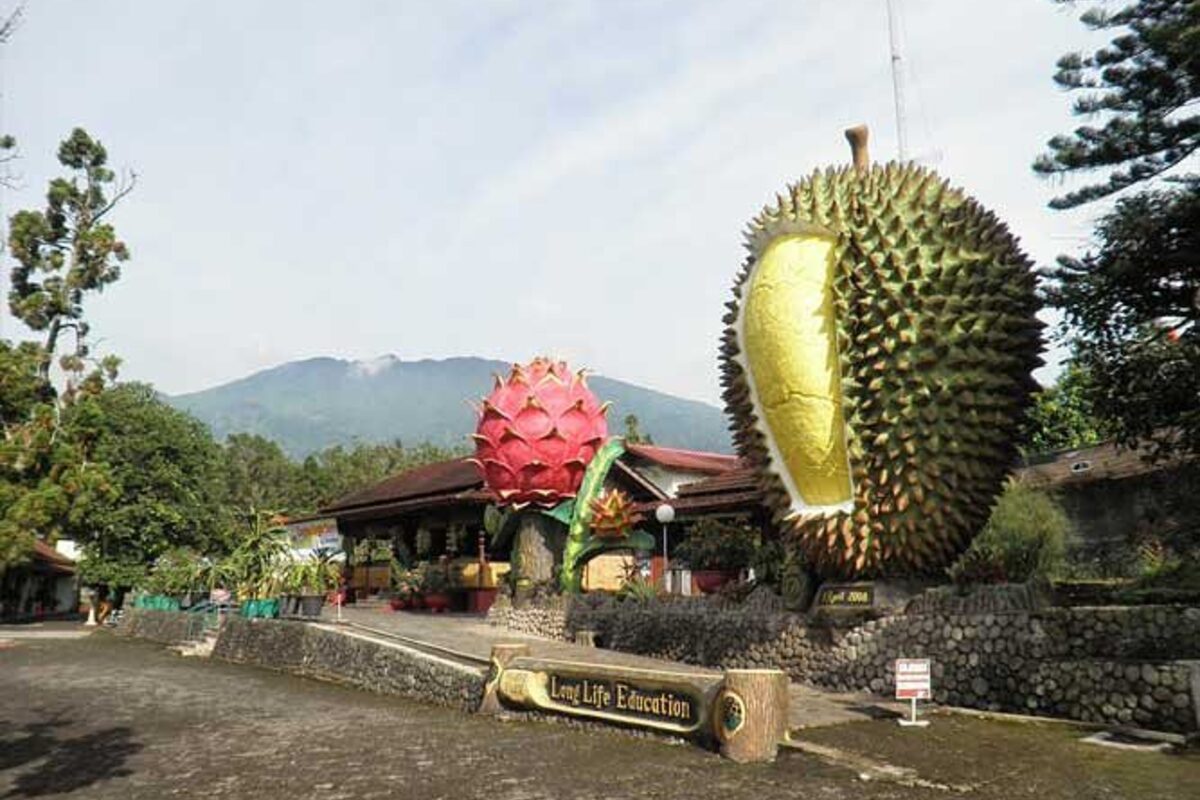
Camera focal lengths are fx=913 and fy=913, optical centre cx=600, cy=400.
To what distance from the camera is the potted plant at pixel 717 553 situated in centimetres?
1772

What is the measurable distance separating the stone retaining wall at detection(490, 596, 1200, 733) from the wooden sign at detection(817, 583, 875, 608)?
33cm

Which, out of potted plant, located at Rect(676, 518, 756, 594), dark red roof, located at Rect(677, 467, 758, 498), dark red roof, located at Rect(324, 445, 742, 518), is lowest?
potted plant, located at Rect(676, 518, 756, 594)

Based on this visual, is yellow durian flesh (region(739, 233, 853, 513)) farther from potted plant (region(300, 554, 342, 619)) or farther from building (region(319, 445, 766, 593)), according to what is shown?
potted plant (region(300, 554, 342, 619))

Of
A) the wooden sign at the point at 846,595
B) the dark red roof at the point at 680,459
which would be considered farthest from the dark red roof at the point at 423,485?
the wooden sign at the point at 846,595

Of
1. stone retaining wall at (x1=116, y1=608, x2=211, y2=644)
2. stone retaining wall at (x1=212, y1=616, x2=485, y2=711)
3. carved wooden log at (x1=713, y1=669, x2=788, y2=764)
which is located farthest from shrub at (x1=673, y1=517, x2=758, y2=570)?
stone retaining wall at (x1=116, y1=608, x2=211, y2=644)

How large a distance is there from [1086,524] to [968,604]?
1615 centimetres

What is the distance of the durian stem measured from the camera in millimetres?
14039

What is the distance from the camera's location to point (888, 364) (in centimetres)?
1248

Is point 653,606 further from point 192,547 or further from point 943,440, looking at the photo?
point 192,547

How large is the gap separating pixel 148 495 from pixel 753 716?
1427 inches

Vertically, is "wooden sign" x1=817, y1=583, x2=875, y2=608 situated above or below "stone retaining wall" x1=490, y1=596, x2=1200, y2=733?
above

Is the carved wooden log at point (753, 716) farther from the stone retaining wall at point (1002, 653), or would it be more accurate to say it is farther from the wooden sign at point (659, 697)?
the stone retaining wall at point (1002, 653)

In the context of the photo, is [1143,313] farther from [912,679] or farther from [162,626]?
[162,626]

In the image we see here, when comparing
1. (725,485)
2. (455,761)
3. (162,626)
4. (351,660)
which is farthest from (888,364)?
(162,626)
